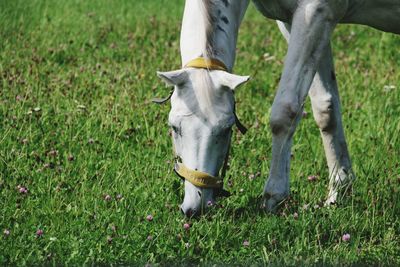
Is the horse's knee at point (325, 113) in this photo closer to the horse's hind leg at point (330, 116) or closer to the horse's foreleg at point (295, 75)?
the horse's hind leg at point (330, 116)

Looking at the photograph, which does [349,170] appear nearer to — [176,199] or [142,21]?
[176,199]

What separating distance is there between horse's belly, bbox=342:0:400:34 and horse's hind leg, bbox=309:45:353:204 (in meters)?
0.48

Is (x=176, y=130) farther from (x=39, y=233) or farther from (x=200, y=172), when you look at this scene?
(x=39, y=233)

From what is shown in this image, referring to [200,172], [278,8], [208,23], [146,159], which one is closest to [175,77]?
[208,23]

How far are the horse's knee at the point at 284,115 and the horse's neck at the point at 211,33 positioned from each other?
37 cm

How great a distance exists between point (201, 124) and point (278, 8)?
1.04 meters

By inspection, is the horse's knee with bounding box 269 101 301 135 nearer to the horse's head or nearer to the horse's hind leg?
the horse's head

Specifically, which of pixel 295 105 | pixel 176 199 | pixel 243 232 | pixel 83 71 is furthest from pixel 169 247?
pixel 83 71

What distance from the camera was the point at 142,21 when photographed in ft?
35.8

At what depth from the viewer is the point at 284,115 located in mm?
5301

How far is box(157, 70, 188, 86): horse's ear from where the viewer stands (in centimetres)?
497

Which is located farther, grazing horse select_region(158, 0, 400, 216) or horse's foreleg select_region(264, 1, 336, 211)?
horse's foreleg select_region(264, 1, 336, 211)

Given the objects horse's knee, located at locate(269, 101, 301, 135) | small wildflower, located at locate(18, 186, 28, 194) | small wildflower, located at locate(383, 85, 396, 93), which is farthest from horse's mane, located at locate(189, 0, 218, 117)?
small wildflower, located at locate(383, 85, 396, 93)

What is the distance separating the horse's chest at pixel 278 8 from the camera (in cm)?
544
